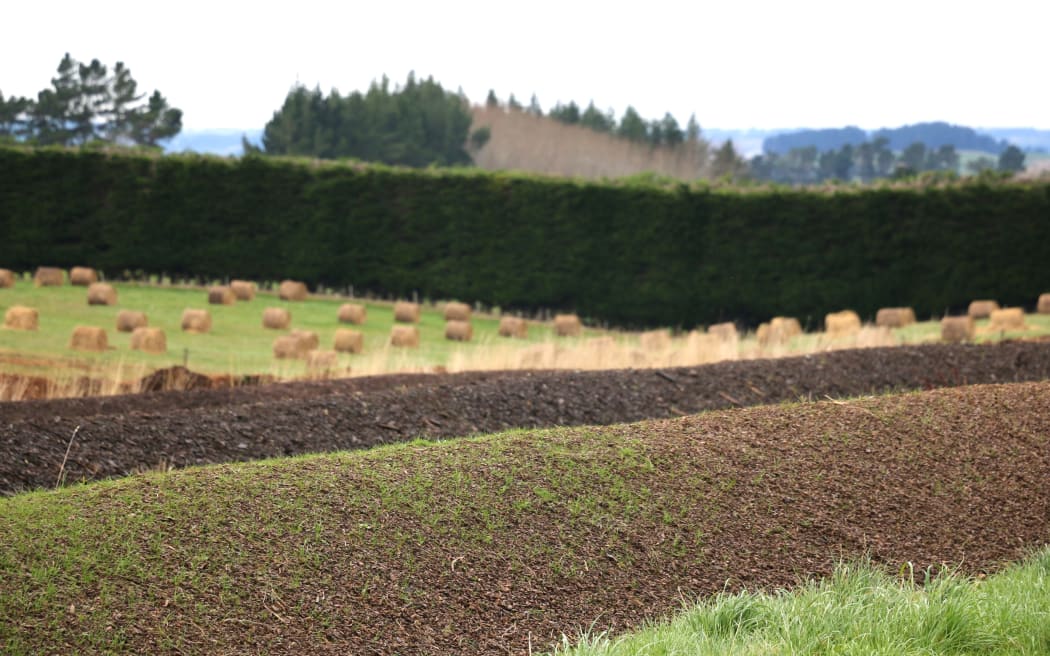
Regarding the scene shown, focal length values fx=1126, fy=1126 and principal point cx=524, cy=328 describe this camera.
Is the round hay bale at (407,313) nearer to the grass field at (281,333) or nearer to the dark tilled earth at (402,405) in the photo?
the grass field at (281,333)

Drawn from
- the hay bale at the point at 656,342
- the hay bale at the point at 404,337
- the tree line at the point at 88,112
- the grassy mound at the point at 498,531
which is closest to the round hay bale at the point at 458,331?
the hay bale at the point at 404,337

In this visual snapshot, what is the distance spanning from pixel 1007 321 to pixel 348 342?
10346mm

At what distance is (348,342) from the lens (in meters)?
17.1

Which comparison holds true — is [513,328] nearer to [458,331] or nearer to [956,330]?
[458,331]

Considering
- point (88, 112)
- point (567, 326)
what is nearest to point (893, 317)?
point (567, 326)

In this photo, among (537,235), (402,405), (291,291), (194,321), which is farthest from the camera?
(537,235)

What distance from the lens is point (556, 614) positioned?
5066mm

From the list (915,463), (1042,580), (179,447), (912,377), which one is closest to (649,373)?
(912,377)

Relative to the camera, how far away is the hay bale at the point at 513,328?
67.6 ft

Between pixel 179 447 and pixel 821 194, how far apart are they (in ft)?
57.0

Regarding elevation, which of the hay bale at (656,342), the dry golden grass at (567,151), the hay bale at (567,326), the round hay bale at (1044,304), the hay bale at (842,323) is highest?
the dry golden grass at (567,151)

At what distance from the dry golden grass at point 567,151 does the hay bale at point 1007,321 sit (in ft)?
157

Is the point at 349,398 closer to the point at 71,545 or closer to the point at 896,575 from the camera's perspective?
the point at 71,545

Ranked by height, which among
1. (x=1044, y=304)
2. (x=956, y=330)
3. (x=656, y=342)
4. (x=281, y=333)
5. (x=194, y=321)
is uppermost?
(x=1044, y=304)
